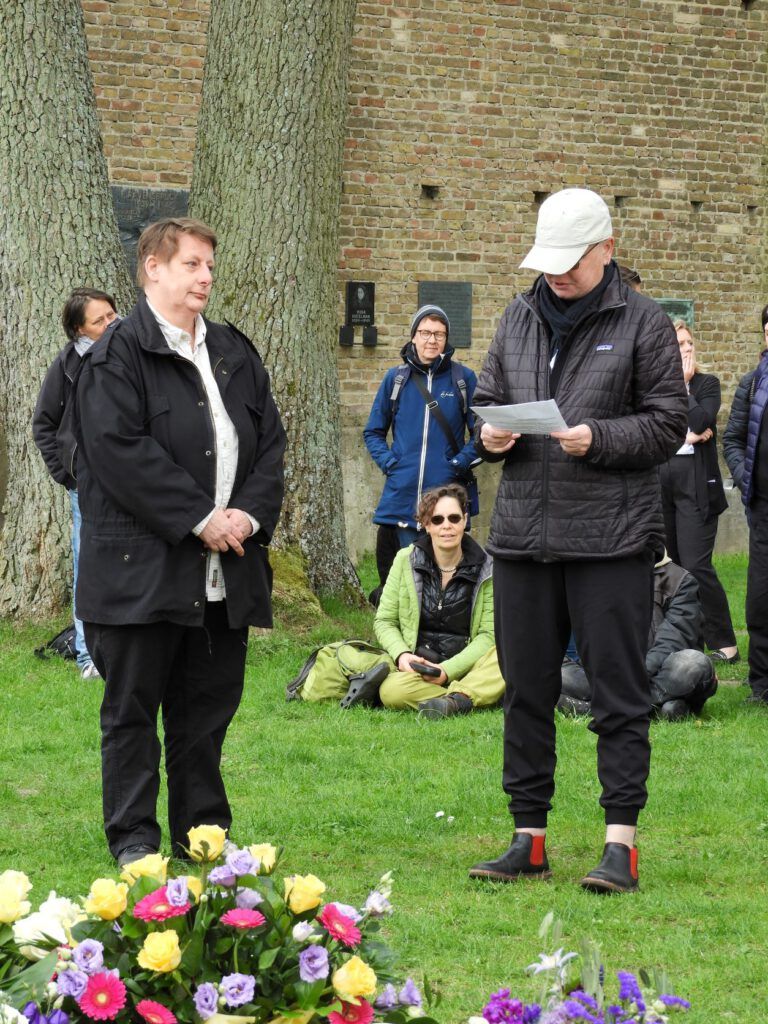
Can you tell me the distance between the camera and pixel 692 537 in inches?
364

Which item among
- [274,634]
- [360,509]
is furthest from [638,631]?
[360,509]

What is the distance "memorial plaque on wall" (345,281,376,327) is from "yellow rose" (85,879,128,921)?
426 inches

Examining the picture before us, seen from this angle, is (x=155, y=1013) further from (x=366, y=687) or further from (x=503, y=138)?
(x=503, y=138)

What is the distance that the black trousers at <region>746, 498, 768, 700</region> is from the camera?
317 inches

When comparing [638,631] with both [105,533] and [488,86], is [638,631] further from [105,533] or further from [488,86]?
[488,86]

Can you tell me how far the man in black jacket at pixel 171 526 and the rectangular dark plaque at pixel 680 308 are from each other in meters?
10.8

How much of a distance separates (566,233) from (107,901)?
2.59 metres

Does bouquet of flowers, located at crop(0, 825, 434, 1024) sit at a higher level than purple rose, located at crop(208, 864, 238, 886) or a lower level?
lower

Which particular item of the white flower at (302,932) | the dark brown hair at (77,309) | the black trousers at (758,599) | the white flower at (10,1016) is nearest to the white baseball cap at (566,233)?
the white flower at (302,932)

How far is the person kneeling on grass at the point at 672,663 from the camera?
7.50 meters

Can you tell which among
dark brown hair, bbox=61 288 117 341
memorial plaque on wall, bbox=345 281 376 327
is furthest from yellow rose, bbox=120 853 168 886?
memorial plaque on wall, bbox=345 281 376 327


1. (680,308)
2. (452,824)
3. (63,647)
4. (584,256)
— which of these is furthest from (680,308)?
(584,256)

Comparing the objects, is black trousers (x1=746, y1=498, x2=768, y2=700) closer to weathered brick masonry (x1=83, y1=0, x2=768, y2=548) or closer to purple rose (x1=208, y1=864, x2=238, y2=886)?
weathered brick masonry (x1=83, y1=0, x2=768, y2=548)

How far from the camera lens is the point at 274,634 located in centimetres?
895
